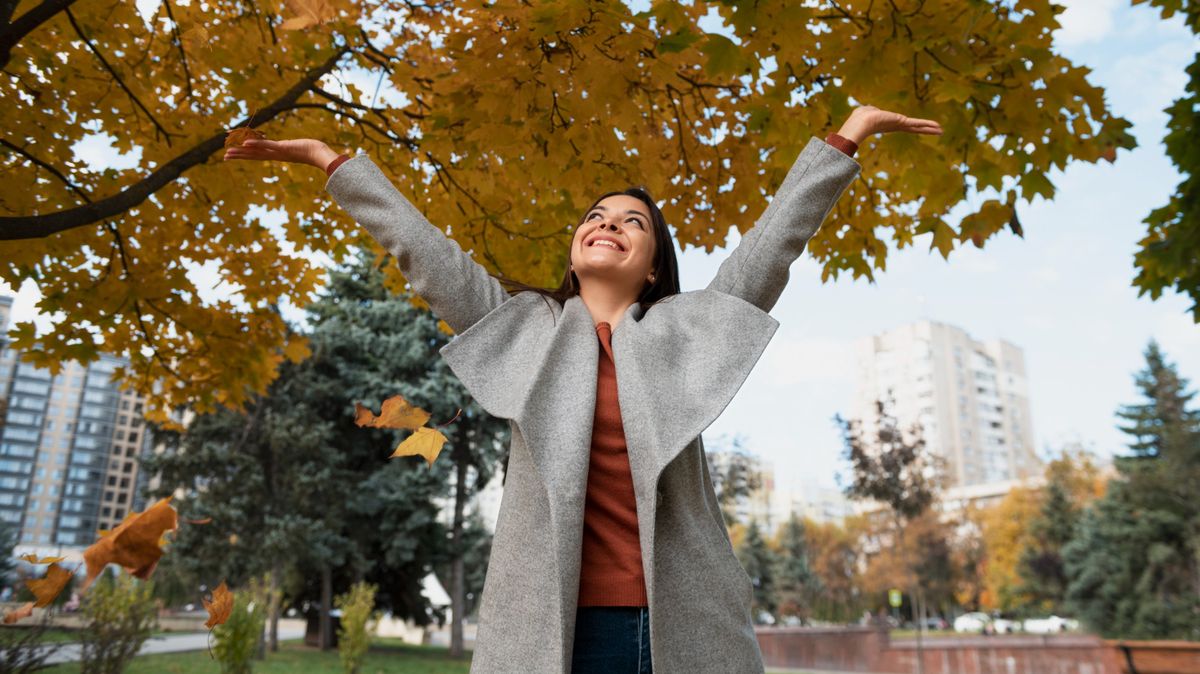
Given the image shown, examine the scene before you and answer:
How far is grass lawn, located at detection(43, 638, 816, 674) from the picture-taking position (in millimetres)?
10375

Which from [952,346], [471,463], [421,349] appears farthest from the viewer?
[952,346]

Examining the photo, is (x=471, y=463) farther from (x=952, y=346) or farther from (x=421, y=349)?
(x=952, y=346)

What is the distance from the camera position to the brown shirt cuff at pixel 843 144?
1.65 metres

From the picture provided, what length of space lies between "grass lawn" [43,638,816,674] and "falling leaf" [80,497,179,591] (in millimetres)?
7876

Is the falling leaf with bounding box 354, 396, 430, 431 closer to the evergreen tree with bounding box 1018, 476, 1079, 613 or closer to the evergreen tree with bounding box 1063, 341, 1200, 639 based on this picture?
the evergreen tree with bounding box 1063, 341, 1200, 639

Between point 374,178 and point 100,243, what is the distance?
2677 millimetres

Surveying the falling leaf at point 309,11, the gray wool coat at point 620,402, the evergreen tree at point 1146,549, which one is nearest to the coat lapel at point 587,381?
the gray wool coat at point 620,402

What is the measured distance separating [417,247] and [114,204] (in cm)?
177

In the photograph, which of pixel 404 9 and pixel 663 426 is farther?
pixel 404 9

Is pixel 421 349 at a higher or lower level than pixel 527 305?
higher

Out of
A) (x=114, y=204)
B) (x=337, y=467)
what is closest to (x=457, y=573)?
(x=337, y=467)

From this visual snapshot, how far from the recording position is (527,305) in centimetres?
160

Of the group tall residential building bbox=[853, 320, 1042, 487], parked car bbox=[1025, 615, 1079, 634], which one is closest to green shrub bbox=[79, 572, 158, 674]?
parked car bbox=[1025, 615, 1079, 634]

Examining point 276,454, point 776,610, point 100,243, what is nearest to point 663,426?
point 100,243
